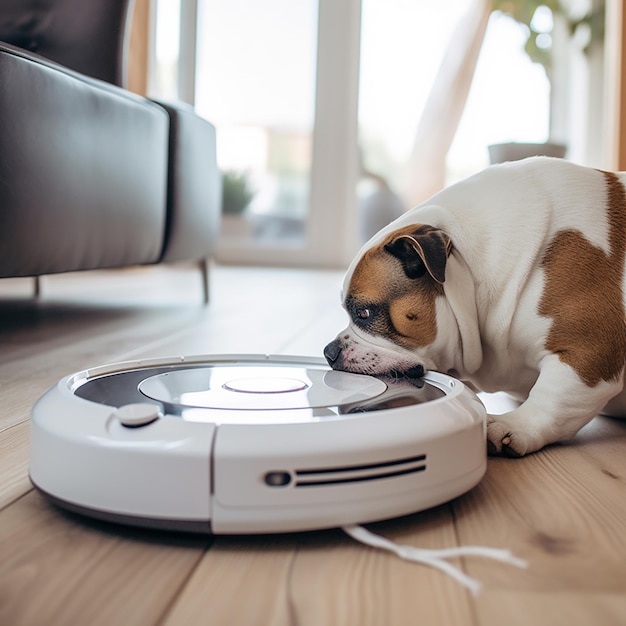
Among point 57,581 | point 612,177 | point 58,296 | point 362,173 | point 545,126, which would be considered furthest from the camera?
point 362,173

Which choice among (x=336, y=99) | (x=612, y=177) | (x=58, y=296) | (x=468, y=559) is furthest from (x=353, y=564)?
(x=336, y=99)

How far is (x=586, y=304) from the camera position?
3.17 feet

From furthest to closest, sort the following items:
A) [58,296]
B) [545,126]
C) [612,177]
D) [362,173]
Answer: [362,173] < [545,126] < [58,296] < [612,177]

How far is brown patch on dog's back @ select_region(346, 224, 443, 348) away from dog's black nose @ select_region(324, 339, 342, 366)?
8 cm

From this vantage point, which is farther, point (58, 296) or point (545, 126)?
point (545, 126)

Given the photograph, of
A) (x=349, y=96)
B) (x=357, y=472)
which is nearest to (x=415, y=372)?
(x=357, y=472)

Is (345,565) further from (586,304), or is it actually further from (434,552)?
(586,304)

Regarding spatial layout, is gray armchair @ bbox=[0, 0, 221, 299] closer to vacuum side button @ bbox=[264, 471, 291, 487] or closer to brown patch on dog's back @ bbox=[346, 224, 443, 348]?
brown patch on dog's back @ bbox=[346, 224, 443, 348]

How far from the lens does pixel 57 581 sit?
0.56 metres

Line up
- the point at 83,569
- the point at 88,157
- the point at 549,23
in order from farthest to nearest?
1. the point at 549,23
2. the point at 88,157
3. the point at 83,569

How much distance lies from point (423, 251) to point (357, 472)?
16.3 inches

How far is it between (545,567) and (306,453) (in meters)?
0.22

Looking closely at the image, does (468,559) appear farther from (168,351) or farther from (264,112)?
(264,112)

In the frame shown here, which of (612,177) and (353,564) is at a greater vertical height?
(612,177)
